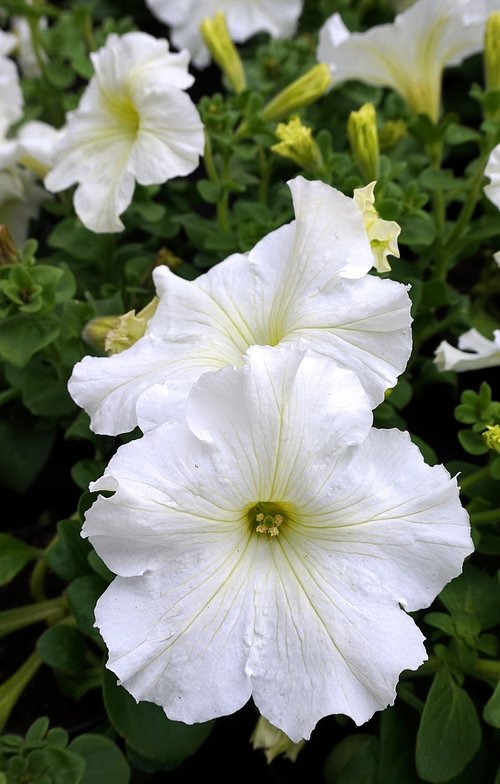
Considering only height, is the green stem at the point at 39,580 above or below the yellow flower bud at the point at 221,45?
below

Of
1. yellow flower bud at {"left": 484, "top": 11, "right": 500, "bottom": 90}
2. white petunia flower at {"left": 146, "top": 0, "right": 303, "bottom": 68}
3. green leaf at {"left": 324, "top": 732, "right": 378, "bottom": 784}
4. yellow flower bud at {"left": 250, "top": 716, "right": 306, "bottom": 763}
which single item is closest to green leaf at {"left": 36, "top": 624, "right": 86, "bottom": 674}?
yellow flower bud at {"left": 250, "top": 716, "right": 306, "bottom": 763}

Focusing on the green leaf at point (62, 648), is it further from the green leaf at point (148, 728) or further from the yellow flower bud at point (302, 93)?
the yellow flower bud at point (302, 93)

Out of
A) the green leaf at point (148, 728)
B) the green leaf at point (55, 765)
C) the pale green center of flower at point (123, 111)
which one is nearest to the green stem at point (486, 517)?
the green leaf at point (148, 728)

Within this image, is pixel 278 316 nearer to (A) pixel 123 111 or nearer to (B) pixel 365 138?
(B) pixel 365 138

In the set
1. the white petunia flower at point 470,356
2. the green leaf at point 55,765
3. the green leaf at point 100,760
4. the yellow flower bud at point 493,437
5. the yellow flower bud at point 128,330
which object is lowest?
the green leaf at point 100,760

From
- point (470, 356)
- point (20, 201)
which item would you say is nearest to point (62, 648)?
point (470, 356)

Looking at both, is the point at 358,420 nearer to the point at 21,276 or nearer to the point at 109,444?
the point at 109,444
